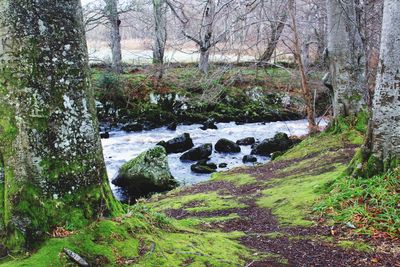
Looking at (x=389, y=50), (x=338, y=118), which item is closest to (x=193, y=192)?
(x=338, y=118)

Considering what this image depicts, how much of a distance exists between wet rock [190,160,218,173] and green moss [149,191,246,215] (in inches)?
192

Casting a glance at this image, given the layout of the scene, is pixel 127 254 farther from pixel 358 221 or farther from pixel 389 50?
pixel 389 50

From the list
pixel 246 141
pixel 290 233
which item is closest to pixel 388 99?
pixel 290 233

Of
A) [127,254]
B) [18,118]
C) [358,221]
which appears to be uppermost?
[18,118]

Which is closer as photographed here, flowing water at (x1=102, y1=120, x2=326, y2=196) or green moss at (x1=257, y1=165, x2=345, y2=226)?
green moss at (x1=257, y1=165, x2=345, y2=226)

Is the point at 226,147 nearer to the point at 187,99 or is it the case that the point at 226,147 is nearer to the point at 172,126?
the point at 172,126

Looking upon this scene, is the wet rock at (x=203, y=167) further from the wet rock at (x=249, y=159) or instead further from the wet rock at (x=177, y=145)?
the wet rock at (x=177, y=145)

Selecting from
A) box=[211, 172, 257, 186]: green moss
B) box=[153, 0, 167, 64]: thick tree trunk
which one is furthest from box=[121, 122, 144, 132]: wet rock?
box=[211, 172, 257, 186]: green moss

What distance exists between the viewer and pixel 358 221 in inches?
188

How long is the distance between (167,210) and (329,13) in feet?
22.0

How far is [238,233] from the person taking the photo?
5.14 meters

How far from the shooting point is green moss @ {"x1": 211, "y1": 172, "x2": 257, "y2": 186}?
944 cm

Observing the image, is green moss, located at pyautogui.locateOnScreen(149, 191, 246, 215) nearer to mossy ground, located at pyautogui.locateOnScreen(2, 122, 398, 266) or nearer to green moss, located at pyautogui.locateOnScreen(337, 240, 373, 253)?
mossy ground, located at pyautogui.locateOnScreen(2, 122, 398, 266)

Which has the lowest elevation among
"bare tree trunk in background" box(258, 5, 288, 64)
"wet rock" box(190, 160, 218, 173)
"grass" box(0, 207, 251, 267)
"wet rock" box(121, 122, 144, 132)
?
"wet rock" box(190, 160, 218, 173)
